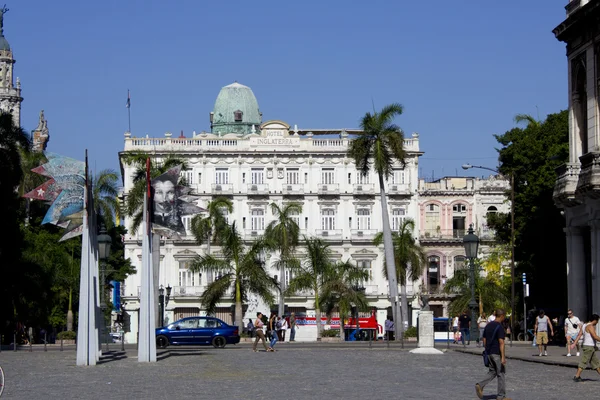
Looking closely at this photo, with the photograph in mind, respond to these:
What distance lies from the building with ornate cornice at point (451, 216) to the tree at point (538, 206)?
3408cm

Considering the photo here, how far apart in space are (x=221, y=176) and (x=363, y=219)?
1217 cm

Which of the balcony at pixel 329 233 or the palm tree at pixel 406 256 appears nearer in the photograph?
the palm tree at pixel 406 256

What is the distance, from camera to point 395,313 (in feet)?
220

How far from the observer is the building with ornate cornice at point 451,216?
11006 cm

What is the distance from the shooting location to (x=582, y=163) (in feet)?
146

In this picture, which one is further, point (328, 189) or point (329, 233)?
point (328, 189)

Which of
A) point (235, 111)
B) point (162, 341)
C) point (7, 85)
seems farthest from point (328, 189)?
point (7, 85)

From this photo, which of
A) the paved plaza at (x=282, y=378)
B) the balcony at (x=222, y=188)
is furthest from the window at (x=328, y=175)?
the paved plaza at (x=282, y=378)

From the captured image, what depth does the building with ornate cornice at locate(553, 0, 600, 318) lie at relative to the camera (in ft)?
144

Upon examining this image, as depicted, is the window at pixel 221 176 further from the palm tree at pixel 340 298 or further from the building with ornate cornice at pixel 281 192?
the palm tree at pixel 340 298

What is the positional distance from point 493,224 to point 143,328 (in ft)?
134

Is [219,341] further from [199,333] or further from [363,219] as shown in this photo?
[363,219]

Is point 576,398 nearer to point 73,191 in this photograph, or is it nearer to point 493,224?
point 73,191

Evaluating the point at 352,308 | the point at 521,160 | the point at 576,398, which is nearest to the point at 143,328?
the point at 576,398
